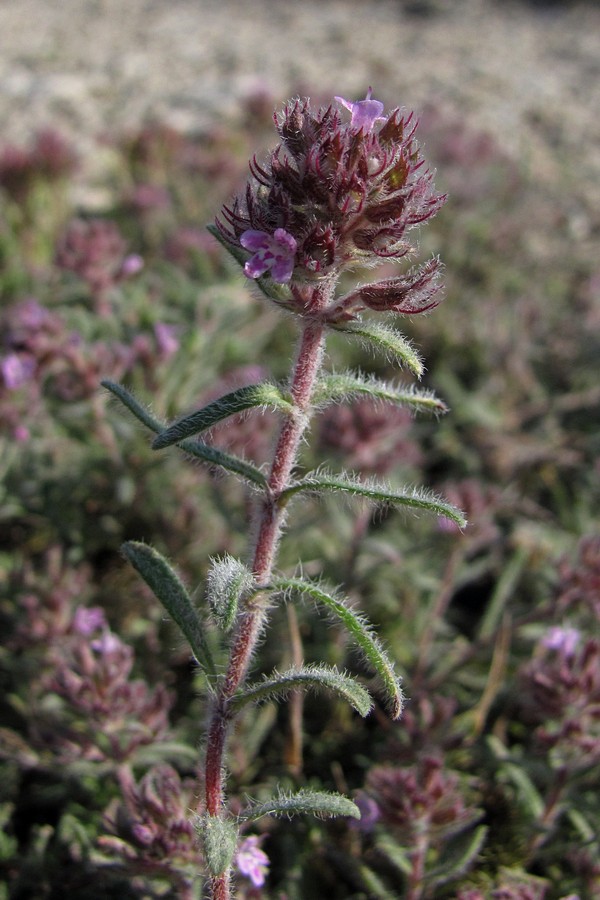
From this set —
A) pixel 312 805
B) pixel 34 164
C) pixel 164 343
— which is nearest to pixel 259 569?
pixel 312 805

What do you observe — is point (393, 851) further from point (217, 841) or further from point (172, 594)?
point (172, 594)

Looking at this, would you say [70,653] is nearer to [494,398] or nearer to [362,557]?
[362,557]

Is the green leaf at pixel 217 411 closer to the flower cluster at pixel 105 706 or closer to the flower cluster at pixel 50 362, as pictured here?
the flower cluster at pixel 105 706

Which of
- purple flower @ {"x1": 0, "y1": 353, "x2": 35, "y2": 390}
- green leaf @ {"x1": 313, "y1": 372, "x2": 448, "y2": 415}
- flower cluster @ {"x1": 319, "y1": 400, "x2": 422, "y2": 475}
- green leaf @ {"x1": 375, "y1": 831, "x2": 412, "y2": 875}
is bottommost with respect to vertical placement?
green leaf @ {"x1": 375, "y1": 831, "x2": 412, "y2": 875}

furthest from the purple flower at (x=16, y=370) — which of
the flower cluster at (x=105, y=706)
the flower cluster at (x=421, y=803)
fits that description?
the flower cluster at (x=421, y=803)

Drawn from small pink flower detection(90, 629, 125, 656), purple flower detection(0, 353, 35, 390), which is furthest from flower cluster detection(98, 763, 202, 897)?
purple flower detection(0, 353, 35, 390)

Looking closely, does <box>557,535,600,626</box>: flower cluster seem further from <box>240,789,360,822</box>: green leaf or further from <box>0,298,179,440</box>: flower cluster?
<box>0,298,179,440</box>: flower cluster
